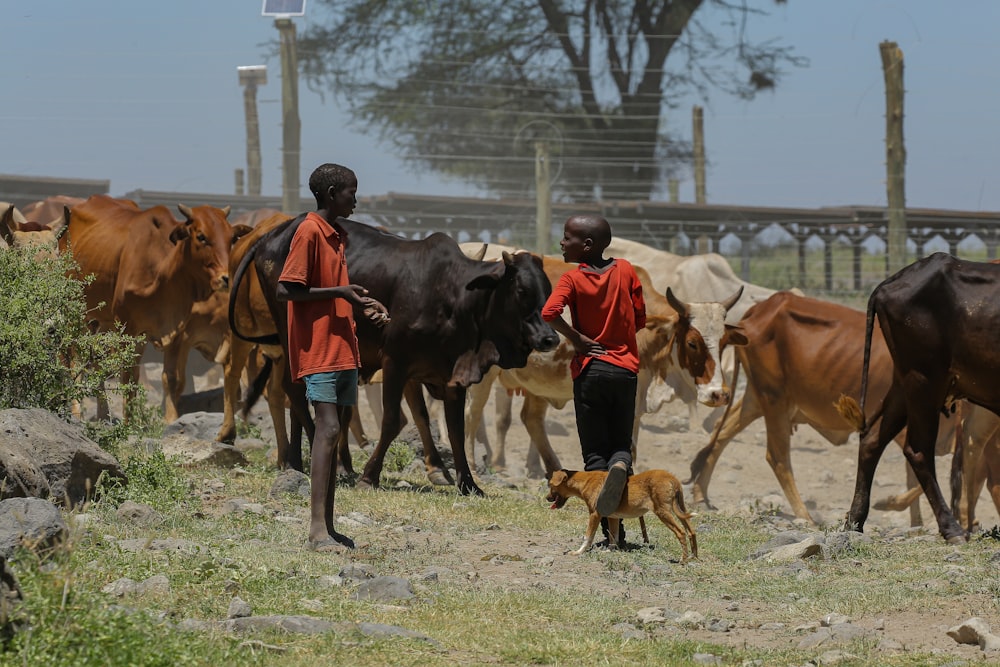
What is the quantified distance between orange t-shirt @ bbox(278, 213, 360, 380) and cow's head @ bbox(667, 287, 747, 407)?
5149mm

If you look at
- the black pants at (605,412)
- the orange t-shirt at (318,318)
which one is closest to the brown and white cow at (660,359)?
the black pants at (605,412)

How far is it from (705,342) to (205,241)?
4.54 m

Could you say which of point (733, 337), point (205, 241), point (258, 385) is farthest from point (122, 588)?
point (205, 241)

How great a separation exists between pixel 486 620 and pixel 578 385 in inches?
82.5

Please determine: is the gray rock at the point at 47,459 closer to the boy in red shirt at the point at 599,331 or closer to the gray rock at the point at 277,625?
the gray rock at the point at 277,625

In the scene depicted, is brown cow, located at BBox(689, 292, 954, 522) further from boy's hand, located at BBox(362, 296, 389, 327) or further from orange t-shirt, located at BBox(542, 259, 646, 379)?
boy's hand, located at BBox(362, 296, 389, 327)

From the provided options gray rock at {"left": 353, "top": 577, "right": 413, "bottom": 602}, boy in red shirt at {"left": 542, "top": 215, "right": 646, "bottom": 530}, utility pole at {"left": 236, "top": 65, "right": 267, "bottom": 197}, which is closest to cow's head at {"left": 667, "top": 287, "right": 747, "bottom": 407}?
boy in red shirt at {"left": 542, "top": 215, "right": 646, "bottom": 530}

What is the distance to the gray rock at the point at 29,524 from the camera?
5.95 metres

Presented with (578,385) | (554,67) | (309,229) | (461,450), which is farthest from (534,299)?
(554,67)

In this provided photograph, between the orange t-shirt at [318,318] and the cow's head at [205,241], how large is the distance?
5875mm

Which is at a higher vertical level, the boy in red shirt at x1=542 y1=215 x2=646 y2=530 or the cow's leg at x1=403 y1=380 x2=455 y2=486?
the boy in red shirt at x1=542 y1=215 x2=646 y2=530

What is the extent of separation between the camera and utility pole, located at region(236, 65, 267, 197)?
24719 millimetres

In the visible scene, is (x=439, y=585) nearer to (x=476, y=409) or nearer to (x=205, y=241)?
(x=205, y=241)

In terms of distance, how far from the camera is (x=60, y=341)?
9.06m
